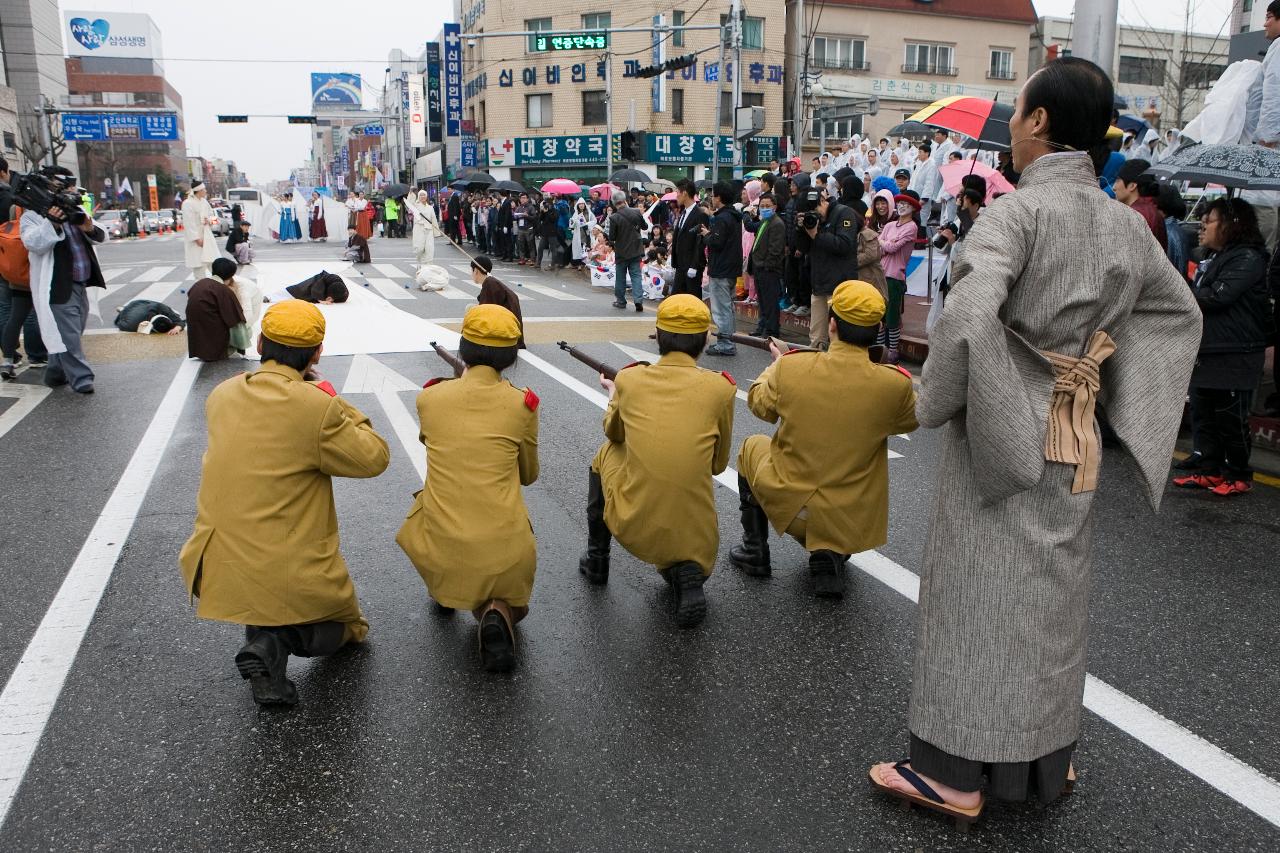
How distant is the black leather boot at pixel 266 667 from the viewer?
130 inches

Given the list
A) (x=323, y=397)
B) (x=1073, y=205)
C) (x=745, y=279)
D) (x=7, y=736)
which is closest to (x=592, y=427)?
(x=323, y=397)

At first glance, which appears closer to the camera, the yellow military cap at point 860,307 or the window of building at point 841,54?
the yellow military cap at point 860,307

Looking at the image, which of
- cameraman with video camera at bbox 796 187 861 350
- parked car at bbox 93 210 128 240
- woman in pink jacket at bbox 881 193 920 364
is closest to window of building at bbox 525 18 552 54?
parked car at bbox 93 210 128 240

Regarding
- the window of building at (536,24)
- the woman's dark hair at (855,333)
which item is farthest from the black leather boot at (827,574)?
the window of building at (536,24)

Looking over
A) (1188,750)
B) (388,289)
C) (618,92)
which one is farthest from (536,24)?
(1188,750)

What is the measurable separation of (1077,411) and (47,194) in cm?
837

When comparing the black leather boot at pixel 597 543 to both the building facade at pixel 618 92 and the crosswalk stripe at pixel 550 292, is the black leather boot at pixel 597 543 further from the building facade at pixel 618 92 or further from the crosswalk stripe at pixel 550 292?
the building facade at pixel 618 92

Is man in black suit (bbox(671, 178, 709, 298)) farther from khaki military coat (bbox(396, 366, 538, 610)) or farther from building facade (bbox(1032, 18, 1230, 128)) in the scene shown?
building facade (bbox(1032, 18, 1230, 128))

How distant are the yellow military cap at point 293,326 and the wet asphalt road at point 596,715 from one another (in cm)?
123

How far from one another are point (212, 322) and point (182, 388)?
1.37 meters

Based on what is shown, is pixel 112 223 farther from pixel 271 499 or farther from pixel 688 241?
pixel 271 499

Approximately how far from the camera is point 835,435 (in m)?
4.18

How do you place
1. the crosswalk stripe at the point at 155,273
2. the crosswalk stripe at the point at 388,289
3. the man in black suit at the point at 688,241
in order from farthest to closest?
the crosswalk stripe at the point at 155,273
the crosswalk stripe at the point at 388,289
the man in black suit at the point at 688,241

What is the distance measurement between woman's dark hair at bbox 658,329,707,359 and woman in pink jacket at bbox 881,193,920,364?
21.7ft
